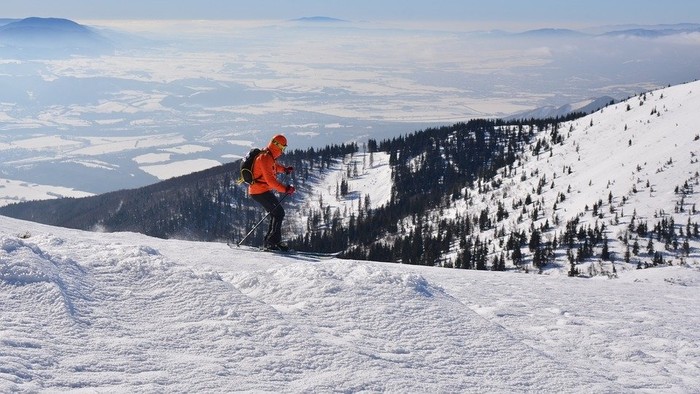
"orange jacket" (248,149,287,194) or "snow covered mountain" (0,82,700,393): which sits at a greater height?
"orange jacket" (248,149,287,194)

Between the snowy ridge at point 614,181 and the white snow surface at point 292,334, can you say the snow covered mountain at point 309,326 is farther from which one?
the snowy ridge at point 614,181

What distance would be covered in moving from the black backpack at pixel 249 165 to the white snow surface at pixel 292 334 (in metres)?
5.43

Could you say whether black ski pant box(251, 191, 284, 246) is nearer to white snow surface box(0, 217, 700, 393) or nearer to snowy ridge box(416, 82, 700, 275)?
white snow surface box(0, 217, 700, 393)

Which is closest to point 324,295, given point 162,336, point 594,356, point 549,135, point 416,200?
point 162,336

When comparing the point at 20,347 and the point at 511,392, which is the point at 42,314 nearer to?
the point at 20,347

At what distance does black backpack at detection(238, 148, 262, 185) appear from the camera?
58.0 feet

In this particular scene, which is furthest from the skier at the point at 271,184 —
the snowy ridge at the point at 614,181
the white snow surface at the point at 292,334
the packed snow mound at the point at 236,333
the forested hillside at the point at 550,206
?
the forested hillside at the point at 550,206

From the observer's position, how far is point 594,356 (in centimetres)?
997

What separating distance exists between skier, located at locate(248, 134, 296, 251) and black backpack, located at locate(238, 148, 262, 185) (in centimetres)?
10

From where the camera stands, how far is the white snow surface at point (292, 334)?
6965mm

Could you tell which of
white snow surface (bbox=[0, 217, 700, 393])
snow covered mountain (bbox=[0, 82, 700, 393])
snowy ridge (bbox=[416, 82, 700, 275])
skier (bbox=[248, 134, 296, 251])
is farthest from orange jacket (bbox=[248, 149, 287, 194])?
snowy ridge (bbox=[416, 82, 700, 275])

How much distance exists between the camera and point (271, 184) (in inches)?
709

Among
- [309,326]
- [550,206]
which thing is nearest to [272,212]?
[309,326]

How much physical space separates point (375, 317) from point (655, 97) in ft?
546
